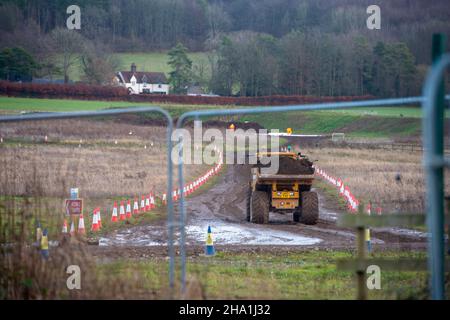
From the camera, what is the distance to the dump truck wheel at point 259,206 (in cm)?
2112

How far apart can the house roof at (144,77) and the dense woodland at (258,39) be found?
418 cm

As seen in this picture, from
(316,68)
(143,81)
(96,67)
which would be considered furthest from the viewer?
(143,81)

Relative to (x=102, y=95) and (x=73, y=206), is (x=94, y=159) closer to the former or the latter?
(x=73, y=206)

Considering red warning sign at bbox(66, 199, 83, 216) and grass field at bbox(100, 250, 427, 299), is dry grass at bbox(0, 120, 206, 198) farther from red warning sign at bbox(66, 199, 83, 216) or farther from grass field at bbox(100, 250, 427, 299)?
grass field at bbox(100, 250, 427, 299)

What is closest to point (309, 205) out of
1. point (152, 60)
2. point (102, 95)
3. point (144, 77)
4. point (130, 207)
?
point (130, 207)

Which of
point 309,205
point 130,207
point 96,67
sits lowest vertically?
point 130,207

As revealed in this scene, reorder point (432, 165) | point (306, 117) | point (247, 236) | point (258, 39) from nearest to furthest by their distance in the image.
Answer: point (432, 165) < point (247, 236) < point (306, 117) < point (258, 39)

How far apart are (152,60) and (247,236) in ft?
296

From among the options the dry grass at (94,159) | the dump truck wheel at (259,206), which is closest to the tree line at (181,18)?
the dry grass at (94,159)

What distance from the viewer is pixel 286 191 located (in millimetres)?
21453

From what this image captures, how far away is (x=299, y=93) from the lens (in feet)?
204

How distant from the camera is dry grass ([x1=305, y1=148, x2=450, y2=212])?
2384 cm

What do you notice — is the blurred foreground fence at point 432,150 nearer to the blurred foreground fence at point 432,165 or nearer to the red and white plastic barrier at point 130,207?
the blurred foreground fence at point 432,165
